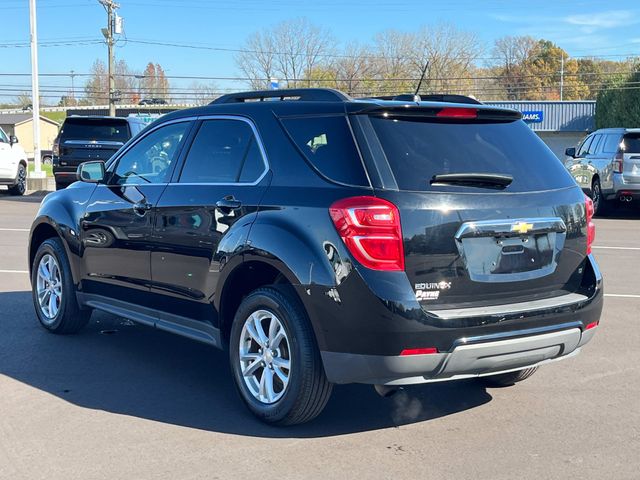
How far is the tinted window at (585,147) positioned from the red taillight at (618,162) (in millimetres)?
2020

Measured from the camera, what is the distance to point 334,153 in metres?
4.35

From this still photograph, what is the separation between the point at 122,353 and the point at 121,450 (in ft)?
6.76

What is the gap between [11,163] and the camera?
827 inches

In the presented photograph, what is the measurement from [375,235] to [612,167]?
14.3 meters

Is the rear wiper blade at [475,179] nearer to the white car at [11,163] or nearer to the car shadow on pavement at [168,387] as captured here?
the car shadow on pavement at [168,387]

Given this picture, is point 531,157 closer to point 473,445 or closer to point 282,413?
point 473,445

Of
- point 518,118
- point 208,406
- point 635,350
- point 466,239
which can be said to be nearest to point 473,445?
point 466,239

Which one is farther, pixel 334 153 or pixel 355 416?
pixel 355 416

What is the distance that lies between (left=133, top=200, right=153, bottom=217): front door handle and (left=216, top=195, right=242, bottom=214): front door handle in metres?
0.85

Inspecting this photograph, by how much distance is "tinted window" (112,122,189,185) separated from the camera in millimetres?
5613

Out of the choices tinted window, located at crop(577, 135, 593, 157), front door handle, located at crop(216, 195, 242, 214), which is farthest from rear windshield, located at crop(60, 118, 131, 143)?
front door handle, located at crop(216, 195, 242, 214)

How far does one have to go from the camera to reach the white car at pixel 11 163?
2075 cm

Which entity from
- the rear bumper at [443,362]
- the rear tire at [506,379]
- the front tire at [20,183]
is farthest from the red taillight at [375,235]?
the front tire at [20,183]

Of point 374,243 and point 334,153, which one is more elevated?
point 334,153
